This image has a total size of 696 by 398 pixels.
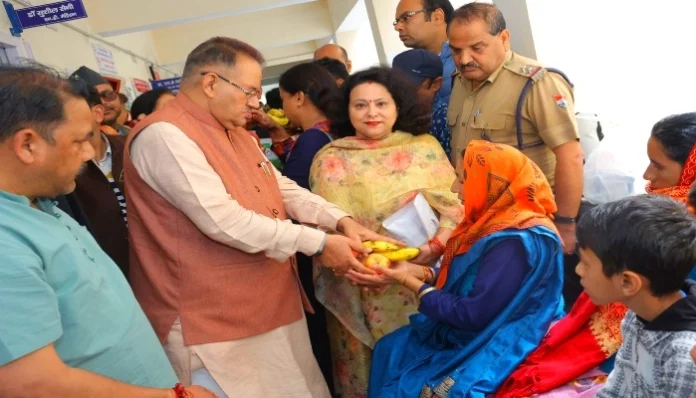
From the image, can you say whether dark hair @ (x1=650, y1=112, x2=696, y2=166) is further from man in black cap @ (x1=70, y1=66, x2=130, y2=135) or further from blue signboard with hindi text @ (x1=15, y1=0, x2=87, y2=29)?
blue signboard with hindi text @ (x1=15, y1=0, x2=87, y2=29)

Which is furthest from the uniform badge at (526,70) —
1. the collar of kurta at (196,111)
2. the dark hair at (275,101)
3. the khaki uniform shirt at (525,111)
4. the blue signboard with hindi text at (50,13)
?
the blue signboard with hindi text at (50,13)

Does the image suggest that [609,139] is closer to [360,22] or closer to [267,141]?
[267,141]

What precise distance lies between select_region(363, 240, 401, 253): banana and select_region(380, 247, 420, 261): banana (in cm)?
2

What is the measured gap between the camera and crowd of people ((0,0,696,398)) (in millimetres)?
1100

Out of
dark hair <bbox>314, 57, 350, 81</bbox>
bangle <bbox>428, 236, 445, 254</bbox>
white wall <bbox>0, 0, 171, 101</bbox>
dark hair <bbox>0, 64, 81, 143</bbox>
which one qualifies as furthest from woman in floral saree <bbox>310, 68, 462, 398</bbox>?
white wall <bbox>0, 0, 171, 101</bbox>

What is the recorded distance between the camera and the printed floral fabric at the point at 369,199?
221 cm

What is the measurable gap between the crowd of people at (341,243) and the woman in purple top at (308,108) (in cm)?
2

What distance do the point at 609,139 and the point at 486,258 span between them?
1518mm

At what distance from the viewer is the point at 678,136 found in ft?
6.11

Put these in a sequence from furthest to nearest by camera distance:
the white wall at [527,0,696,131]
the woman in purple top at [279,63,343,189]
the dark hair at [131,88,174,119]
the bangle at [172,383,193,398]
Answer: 1. the dark hair at [131,88,174,119]
2. the white wall at [527,0,696,131]
3. the woman in purple top at [279,63,343,189]
4. the bangle at [172,383,193,398]

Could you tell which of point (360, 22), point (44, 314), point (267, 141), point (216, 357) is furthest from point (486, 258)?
point (360, 22)

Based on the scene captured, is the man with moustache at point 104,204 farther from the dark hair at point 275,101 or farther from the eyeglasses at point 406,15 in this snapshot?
the dark hair at point 275,101

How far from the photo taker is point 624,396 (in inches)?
52.4

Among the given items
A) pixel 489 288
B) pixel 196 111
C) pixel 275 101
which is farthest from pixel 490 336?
pixel 275 101
